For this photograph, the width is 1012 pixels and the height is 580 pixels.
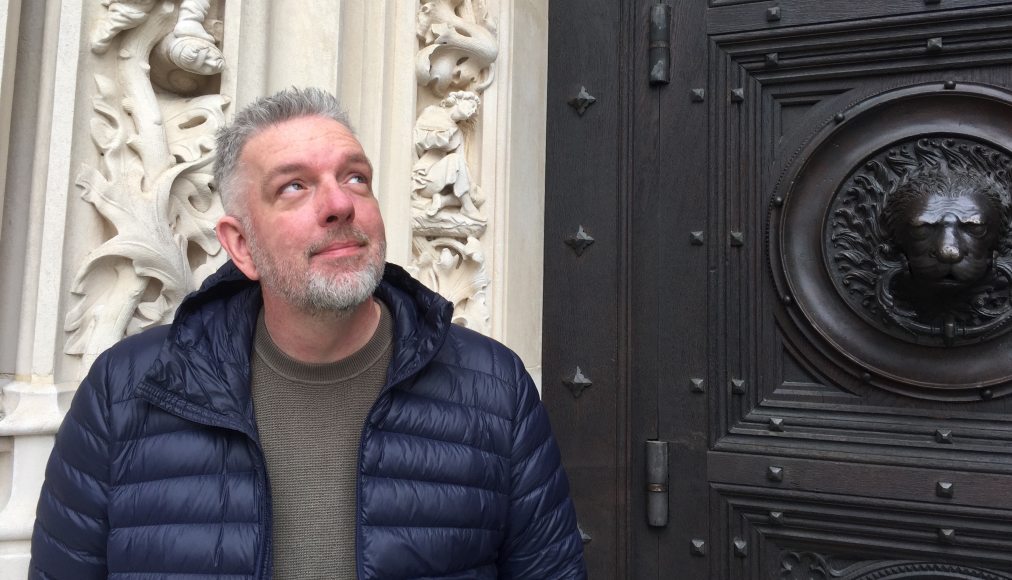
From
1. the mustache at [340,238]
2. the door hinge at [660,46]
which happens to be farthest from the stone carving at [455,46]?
the mustache at [340,238]

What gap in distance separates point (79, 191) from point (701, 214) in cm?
97

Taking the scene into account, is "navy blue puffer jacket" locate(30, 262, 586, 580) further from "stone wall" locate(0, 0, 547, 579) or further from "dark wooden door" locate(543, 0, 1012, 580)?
"dark wooden door" locate(543, 0, 1012, 580)

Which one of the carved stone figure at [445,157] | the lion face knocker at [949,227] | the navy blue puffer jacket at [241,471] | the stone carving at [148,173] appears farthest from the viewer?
the carved stone figure at [445,157]

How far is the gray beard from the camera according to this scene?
0.76 m

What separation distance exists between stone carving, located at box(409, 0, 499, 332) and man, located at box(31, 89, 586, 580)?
422 millimetres

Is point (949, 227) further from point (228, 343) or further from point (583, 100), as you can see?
point (228, 343)

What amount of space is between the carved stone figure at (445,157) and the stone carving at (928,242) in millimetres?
625

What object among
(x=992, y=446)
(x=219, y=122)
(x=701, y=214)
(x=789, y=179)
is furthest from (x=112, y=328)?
(x=992, y=446)

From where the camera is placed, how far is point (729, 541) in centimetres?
128

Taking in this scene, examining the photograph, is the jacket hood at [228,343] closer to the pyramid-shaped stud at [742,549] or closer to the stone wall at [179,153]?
the stone wall at [179,153]

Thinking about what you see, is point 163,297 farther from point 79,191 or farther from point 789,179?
point 789,179

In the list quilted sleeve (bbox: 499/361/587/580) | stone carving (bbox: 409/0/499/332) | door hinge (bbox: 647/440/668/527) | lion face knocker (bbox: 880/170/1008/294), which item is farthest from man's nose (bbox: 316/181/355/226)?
lion face knocker (bbox: 880/170/1008/294)

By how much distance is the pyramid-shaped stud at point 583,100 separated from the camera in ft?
4.58

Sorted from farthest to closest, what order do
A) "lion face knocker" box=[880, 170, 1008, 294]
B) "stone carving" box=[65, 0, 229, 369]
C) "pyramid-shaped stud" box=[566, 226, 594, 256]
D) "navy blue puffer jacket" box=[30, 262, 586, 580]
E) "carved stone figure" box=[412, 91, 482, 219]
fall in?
"pyramid-shaped stud" box=[566, 226, 594, 256] < "carved stone figure" box=[412, 91, 482, 219] < "lion face knocker" box=[880, 170, 1008, 294] < "stone carving" box=[65, 0, 229, 369] < "navy blue puffer jacket" box=[30, 262, 586, 580]
